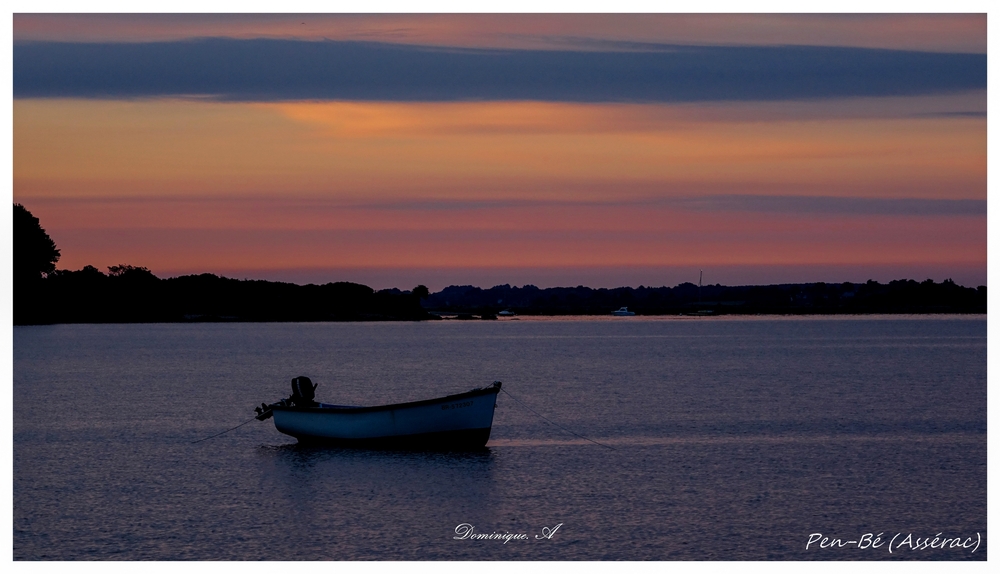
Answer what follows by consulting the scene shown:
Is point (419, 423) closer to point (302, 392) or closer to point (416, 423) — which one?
point (416, 423)

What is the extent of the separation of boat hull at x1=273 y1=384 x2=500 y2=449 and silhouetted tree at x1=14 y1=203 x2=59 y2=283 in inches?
6319

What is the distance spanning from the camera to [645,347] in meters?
143

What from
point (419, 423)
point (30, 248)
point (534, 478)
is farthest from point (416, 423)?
point (30, 248)

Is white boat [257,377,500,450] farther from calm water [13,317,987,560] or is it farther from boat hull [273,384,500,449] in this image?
calm water [13,317,987,560]

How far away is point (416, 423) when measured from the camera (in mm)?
40500

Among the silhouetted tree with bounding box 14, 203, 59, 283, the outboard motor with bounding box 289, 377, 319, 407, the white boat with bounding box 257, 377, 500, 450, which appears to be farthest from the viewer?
the silhouetted tree with bounding box 14, 203, 59, 283

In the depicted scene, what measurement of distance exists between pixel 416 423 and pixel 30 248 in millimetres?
165774

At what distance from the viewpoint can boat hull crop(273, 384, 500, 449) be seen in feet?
133

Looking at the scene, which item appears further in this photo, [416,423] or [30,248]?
[30,248]

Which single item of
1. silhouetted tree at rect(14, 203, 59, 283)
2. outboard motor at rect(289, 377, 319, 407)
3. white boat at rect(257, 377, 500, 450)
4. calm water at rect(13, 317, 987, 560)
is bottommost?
calm water at rect(13, 317, 987, 560)

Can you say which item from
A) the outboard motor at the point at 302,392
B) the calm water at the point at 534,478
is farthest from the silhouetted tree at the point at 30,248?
the outboard motor at the point at 302,392

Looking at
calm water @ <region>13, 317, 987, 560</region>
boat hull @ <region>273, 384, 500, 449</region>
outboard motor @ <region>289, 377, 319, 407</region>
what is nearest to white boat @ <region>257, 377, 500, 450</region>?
boat hull @ <region>273, 384, 500, 449</region>

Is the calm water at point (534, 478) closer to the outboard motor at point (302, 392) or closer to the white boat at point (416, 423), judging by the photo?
the white boat at point (416, 423)

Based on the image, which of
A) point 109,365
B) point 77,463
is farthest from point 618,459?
point 109,365
